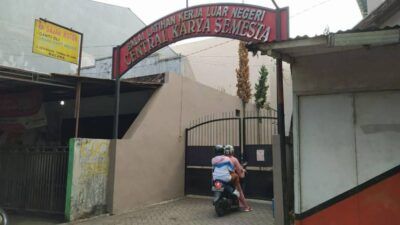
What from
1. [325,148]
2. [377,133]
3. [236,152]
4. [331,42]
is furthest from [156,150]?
[331,42]

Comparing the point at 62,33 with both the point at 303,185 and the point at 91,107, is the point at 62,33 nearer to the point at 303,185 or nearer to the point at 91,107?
the point at 91,107

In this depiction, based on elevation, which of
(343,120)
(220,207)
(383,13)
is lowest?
(220,207)

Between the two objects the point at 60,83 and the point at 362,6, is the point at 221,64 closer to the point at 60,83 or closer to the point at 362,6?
the point at 362,6

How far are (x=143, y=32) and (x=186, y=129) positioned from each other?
3.43 m

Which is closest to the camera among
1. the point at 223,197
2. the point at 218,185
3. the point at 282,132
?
the point at 282,132

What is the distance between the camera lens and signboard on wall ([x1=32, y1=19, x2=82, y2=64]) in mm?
9344

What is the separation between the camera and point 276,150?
→ 575 cm

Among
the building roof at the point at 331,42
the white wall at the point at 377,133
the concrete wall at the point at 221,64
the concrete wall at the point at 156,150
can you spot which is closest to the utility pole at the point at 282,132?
the building roof at the point at 331,42

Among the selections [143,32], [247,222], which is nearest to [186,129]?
[143,32]

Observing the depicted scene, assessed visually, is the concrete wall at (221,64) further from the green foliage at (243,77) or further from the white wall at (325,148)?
the white wall at (325,148)

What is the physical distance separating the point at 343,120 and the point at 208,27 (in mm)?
4258

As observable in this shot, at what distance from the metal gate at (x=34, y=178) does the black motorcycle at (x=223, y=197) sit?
3.42m

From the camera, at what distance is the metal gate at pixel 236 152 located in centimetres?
1048

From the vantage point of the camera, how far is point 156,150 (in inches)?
406
